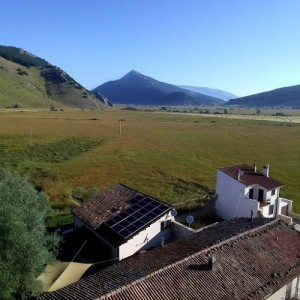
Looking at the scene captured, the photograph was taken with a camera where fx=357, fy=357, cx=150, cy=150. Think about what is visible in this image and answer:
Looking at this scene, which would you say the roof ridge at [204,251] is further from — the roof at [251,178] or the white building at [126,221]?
the roof at [251,178]

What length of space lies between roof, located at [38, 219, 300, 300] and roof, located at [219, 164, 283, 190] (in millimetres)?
14731

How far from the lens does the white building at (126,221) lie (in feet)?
90.3

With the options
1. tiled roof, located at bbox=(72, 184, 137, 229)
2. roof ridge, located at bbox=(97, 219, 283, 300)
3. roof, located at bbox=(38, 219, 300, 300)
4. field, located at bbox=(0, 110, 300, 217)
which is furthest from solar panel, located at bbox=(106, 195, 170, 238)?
field, located at bbox=(0, 110, 300, 217)

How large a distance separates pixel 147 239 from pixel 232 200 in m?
15.9

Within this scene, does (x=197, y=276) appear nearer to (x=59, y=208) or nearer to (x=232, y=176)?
(x=232, y=176)

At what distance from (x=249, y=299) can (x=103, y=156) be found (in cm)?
6077

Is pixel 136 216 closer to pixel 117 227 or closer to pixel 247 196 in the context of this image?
pixel 117 227

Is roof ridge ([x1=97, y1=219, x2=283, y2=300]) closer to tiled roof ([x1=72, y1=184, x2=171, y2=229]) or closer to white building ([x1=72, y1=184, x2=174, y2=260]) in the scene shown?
white building ([x1=72, y1=184, x2=174, y2=260])

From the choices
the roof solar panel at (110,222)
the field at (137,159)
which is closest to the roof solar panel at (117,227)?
the roof solar panel at (110,222)

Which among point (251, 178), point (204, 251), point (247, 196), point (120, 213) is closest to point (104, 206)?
point (120, 213)

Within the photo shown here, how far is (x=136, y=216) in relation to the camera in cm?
2944

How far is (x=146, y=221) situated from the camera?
2850 cm

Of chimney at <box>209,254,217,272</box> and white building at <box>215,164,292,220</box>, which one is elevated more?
chimney at <box>209,254,217,272</box>

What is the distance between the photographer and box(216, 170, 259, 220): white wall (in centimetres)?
3909
